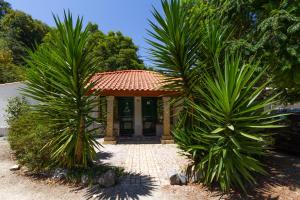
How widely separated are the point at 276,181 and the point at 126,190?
12.6 ft

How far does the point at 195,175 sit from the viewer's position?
6.25m

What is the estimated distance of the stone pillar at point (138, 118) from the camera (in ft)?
47.5

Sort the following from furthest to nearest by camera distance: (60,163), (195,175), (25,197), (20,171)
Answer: (20,171)
(60,163)
(195,175)
(25,197)

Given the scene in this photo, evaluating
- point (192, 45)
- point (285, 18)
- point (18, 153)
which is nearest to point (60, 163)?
point (18, 153)

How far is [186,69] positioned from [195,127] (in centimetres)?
145

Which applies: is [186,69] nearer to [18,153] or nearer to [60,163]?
[60,163]

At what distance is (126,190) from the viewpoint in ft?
19.5

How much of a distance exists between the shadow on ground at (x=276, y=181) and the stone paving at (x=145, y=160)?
81.5 inches

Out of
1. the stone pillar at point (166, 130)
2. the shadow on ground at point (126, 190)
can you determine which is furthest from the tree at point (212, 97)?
the stone pillar at point (166, 130)

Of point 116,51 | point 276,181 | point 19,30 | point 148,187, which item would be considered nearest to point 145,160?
point 148,187

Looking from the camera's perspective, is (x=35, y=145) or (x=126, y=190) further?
(x=35, y=145)

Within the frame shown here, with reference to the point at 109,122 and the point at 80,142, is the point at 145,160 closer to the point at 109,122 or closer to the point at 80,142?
the point at 80,142

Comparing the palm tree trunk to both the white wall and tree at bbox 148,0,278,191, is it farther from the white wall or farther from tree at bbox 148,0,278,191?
the white wall

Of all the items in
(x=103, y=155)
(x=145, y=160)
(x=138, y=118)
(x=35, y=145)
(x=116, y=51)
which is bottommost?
(x=145, y=160)
